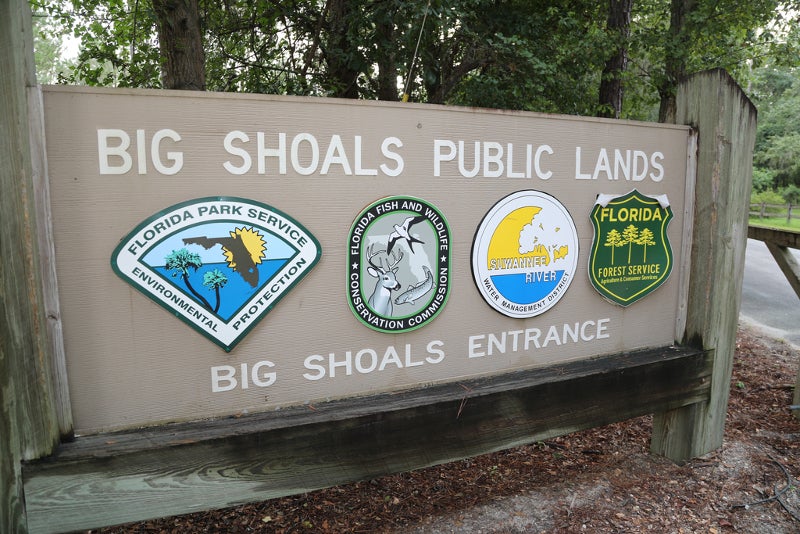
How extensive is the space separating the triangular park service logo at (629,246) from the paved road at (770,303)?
4.35m

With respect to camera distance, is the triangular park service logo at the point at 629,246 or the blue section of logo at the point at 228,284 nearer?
the blue section of logo at the point at 228,284

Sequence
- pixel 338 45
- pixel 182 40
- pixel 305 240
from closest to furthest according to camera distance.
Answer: pixel 305 240 → pixel 182 40 → pixel 338 45

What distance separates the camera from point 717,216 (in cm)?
295

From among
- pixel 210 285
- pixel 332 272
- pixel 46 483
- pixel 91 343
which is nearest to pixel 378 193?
pixel 332 272

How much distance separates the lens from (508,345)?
2547 mm

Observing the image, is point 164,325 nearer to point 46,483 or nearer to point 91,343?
point 91,343

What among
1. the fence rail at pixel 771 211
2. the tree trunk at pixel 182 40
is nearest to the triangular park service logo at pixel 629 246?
the tree trunk at pixel 182 40

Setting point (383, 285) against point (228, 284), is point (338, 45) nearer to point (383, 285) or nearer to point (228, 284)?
point (383, 285)

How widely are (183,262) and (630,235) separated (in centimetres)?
199

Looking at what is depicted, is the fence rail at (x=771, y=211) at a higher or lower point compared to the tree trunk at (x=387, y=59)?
lower

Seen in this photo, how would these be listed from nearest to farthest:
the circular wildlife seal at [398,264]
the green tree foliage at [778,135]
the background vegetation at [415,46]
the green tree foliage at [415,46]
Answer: the circular wildlife seal at [398,264] → the background vegetation at [415,46] → the green tree foliage at [415,46] → the green tree foliage at [778,135]

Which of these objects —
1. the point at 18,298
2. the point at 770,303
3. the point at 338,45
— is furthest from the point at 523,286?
the point at 770,303

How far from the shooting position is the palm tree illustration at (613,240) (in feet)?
8.93

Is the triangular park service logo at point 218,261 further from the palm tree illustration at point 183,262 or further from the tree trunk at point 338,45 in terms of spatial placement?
the tree trunk at point 338,45
